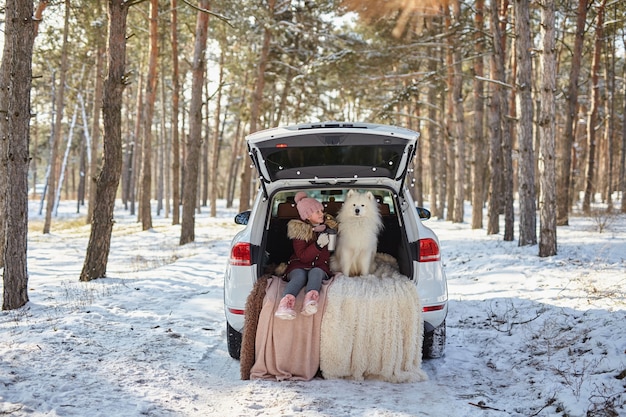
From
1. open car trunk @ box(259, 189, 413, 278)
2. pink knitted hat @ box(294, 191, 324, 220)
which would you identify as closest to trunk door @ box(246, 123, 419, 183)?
pink knitted hat @ box(294, 191, 324, 220)

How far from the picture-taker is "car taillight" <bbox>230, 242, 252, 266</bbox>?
4504 mm

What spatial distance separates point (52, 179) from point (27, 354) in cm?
1702

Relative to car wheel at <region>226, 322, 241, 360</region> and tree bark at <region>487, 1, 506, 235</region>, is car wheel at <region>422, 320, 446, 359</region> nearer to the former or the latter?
car wheel at <region>226, 322, 241, 360</region>

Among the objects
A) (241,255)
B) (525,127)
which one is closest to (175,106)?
(525,127)

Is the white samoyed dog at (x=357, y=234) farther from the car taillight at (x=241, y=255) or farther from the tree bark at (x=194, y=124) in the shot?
the tree bark at (x=194, y=124)

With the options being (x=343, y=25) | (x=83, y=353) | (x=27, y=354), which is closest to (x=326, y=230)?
(x=83, y=353)

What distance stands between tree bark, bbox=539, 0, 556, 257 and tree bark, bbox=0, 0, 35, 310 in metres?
7.98

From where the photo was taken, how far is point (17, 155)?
247 inches

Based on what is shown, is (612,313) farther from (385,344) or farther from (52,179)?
(52,179)

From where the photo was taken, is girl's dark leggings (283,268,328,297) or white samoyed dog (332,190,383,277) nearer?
girl's dark leggings (283,268,328,297)

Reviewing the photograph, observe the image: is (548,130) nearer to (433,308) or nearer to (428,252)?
(428,252)

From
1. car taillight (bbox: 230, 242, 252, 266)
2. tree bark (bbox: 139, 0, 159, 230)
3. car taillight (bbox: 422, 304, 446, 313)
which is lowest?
car taillight (bbox: 422, 304, 446, 313)

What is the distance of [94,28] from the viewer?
57.4 feet

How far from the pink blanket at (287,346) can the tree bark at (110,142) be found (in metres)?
5.05
